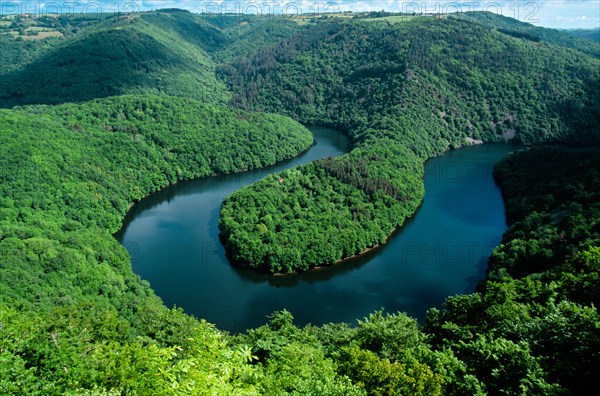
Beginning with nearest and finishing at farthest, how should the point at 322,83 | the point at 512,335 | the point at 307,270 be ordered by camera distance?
the point at 512,335
the point at 307,270
the point at 322,83

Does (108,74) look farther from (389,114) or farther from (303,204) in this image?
(303,204)

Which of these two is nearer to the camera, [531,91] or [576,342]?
[576,342]

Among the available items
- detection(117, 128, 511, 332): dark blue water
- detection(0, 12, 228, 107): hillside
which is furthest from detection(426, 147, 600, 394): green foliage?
detection(0, 12, 228, 107): hillside

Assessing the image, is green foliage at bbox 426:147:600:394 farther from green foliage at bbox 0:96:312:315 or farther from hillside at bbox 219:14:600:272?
green foliage at bbox 0:96:312:315

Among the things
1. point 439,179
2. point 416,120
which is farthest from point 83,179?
point 416,120

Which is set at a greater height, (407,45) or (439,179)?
(407,45)

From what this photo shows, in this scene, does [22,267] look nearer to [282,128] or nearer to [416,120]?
[282,128]
